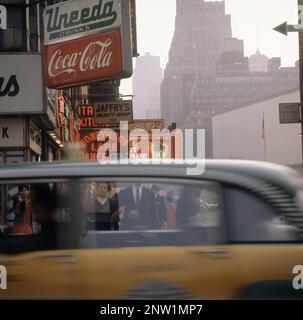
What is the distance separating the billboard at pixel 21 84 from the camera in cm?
1448

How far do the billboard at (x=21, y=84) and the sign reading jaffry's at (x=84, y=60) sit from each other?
167 centimetres

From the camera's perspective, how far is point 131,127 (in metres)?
29.0

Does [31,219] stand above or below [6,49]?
below

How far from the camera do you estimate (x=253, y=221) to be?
3.04m

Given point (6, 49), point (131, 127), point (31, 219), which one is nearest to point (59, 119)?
point (6, 49)

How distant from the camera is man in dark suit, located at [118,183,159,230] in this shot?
10.5 ft

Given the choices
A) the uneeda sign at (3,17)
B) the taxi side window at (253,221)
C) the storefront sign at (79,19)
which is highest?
the uneeda sign at (3,17)

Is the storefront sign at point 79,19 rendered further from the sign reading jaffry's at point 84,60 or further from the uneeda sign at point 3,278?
the uneeda sign at point 3,278

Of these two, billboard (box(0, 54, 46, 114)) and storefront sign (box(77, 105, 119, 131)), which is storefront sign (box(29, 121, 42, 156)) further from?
storefront sign (box(77, 105, 119, 131))

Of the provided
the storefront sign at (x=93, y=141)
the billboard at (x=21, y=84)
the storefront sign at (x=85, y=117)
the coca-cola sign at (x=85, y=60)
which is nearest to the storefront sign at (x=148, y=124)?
the storefront sign at (x=93, y=141)

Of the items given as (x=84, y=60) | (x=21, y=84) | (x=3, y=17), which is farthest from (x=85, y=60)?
(x=3, y=17)

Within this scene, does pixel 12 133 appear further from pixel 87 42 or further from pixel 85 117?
pixel 85 117
